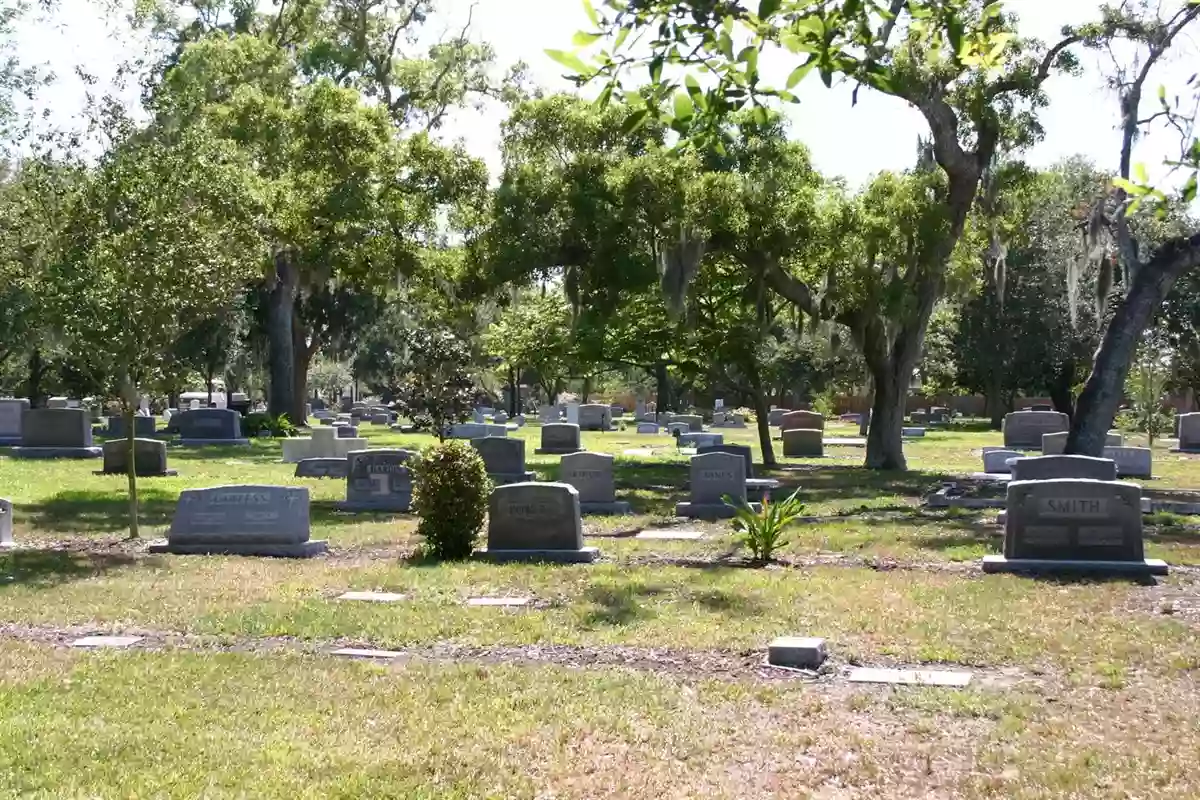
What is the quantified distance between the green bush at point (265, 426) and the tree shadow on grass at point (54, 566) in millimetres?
24205

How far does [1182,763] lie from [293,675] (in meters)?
4.72

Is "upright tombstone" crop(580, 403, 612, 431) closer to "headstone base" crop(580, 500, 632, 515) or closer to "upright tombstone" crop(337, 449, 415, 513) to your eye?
"upright tombstone" crop(337, 449, 415, 513)

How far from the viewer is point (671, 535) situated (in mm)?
16234

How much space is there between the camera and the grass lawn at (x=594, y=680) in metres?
5.79

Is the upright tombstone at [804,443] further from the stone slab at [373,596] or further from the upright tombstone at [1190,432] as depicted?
the stone slab at [373,596]

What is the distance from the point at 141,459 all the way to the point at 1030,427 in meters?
24.0

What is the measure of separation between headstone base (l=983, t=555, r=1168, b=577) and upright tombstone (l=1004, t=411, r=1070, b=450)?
25.1m

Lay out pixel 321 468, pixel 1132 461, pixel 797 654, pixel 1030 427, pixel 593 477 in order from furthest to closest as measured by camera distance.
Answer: pixel 1030 427 < pixel 1132 461 < pixel 321 468 < pixel 593 477 < pixel 797 654

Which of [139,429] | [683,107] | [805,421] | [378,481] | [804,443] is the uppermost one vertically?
[683,107]

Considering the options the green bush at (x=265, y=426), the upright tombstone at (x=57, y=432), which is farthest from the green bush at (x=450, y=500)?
the green bush at (x=265, y=426)

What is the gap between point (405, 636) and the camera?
29.5 feet

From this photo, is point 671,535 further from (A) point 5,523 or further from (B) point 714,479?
(A) point 5,523

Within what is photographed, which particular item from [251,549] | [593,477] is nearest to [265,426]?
[593,477]

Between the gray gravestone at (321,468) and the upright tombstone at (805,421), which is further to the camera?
the upright tombstone at (805,421)
